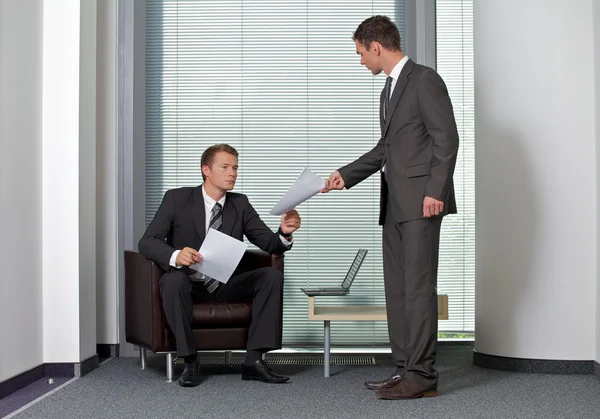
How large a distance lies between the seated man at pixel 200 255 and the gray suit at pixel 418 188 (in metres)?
0.66

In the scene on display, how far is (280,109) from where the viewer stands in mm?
4824

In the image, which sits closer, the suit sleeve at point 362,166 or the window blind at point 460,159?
the suit sleeve at point 362,166

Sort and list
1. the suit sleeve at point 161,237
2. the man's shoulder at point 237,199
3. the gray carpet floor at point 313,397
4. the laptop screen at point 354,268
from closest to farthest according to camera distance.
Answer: the gray carpet floor at point 313,397 < the suit sleeve at point 161,237 < the man's shoulder at point 237,199 < the laptop screen at point 354,268

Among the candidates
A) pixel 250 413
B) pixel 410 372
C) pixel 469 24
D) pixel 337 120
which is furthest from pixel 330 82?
→ pixel 250 413

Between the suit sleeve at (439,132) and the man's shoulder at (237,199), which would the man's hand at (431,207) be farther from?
the man's shoulder at (237,199)

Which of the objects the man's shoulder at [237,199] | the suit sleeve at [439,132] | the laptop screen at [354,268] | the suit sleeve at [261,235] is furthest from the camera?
the laptop screen at [354,268]

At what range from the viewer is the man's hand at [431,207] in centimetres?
341

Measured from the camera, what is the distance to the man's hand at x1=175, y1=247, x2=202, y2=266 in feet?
12.2

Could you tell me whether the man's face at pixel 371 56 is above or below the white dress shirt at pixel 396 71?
above

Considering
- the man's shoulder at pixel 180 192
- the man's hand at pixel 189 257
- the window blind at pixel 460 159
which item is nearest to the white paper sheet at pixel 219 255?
the man's hand at pixel 189 257
